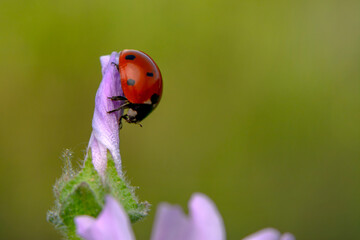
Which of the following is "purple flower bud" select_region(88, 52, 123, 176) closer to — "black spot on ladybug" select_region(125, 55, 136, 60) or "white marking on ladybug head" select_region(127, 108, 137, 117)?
"black spot on ladybug" select_region(125, 55, 136, 60)

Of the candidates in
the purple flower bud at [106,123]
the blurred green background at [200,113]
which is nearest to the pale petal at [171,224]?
the purple flower bud at [106,123]

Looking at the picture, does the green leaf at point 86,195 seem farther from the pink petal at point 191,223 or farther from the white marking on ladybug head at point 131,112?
the white marking on ladybug head at point 131,112

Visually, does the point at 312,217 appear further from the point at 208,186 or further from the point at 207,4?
the point at 207,4

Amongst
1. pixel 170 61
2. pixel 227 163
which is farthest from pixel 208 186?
pixel 170 61

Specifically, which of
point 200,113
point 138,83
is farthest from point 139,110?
point 200,113

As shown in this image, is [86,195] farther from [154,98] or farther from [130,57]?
[154,98]

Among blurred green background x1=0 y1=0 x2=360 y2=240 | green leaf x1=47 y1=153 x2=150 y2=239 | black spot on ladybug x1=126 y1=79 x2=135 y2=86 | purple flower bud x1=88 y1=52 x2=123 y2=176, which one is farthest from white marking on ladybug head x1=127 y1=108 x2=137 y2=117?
blurred green background x1=0 y1=0 x2=360 y2=240

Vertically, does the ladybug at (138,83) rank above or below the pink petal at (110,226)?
above

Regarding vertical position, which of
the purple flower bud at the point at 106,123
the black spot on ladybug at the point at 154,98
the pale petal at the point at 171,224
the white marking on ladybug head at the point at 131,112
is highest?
the black spot on ladybug at the point at 154,98
